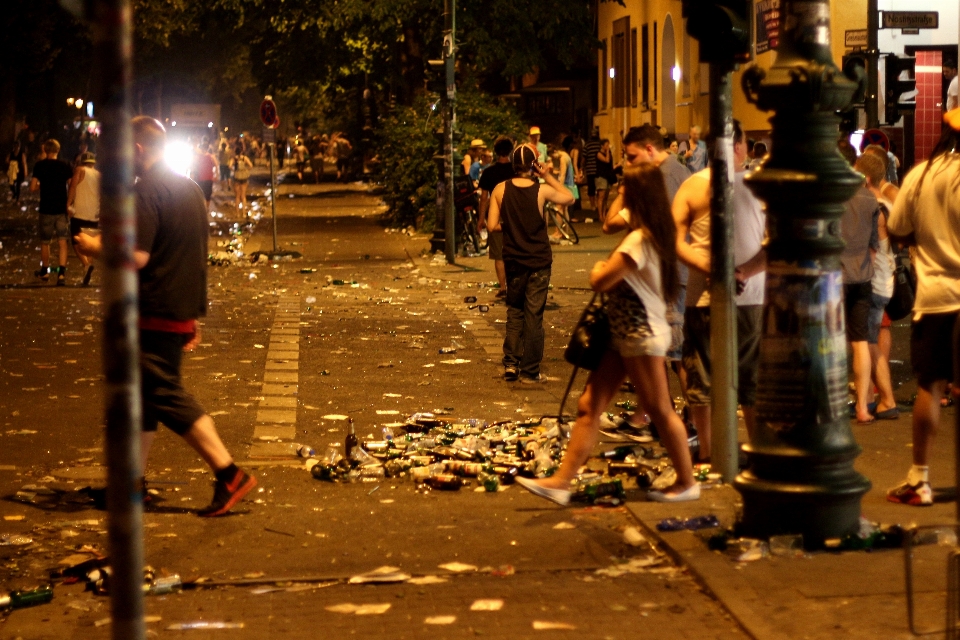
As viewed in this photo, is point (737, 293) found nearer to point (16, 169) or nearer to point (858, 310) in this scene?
point (858, 310)

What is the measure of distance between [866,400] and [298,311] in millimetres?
8733

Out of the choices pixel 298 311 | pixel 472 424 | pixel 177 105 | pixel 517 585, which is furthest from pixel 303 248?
pixel 177 105

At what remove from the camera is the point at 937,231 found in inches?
285

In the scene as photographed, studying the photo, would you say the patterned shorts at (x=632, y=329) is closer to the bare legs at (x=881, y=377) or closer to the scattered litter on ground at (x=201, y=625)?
the scattered litter on ground at (x=201, y=625)

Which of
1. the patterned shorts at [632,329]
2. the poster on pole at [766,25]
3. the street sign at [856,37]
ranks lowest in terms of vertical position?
the patterned shorts at [632,329]

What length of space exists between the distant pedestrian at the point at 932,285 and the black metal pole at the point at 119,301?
4.81 m

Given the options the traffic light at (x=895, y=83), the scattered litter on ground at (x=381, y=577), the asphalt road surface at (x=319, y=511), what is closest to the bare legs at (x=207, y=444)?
the asphalt road surface at (x=319, y=511)

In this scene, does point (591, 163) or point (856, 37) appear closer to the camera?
point (856, 37)

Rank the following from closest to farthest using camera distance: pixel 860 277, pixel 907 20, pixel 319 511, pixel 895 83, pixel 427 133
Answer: pixel 319 511, pixel 860 277, pixel 895 83, pixel 907 20, pixel 427 133

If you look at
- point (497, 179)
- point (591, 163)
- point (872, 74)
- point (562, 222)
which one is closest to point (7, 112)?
point (591, 163)

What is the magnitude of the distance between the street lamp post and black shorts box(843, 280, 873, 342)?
3128 millimetres

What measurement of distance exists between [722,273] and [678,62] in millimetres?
32984

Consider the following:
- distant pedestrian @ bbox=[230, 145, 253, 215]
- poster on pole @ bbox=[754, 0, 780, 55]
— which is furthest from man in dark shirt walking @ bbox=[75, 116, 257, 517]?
distant pedestrian @ bbox=[230, 145, 253, 215]

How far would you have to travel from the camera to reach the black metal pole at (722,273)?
7289mm
